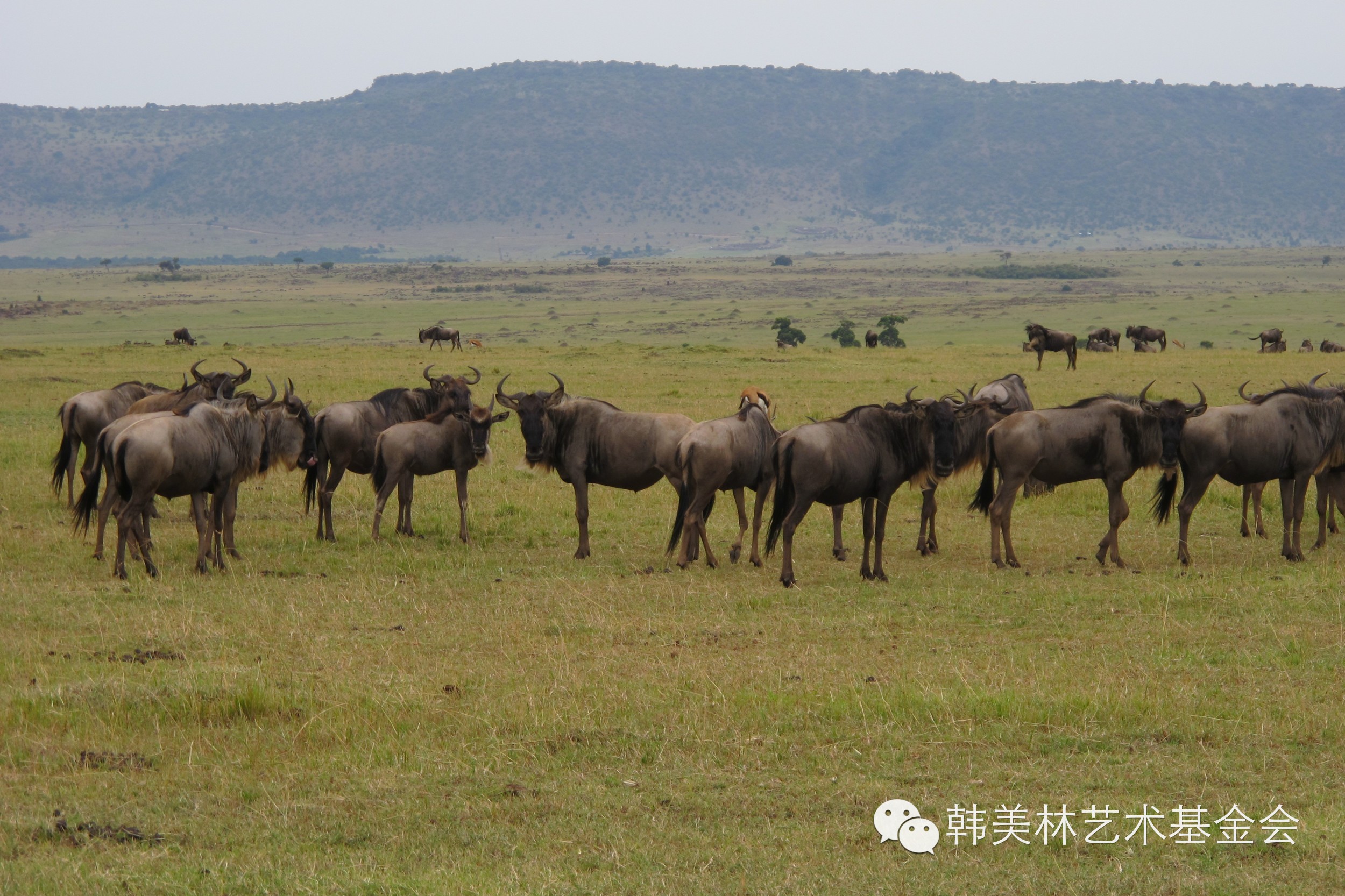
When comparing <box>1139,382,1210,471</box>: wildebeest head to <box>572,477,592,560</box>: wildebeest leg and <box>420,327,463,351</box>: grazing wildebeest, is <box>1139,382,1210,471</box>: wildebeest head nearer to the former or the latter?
<box>572,477,592,560</box>: wildebeest leg

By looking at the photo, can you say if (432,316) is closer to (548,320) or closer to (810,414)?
(548,320)

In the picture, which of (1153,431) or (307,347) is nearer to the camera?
(1153,431)

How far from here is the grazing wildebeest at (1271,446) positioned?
41.2 feet

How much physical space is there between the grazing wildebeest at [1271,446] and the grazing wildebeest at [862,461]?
244 cm

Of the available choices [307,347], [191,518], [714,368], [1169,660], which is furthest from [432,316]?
[1169,660]

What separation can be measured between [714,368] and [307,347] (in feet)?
59.3

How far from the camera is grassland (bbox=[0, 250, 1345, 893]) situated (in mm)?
5668

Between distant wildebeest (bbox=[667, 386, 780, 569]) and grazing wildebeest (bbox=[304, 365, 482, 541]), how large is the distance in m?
2.68

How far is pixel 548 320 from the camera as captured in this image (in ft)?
236

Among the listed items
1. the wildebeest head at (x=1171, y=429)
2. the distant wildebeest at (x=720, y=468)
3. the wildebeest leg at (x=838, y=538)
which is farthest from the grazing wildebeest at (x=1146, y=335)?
the distant wildebeest at (x=720, y=468)

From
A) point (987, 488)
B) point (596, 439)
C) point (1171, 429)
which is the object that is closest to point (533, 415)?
point (596, 439)

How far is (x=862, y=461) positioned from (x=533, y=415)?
122 inches

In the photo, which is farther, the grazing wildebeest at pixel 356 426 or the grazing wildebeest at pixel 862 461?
the grazing wildebeest at pixel 356 426

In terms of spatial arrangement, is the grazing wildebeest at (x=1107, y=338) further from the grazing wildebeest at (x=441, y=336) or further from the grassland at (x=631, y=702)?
the grassland at (x=631, y=702)
